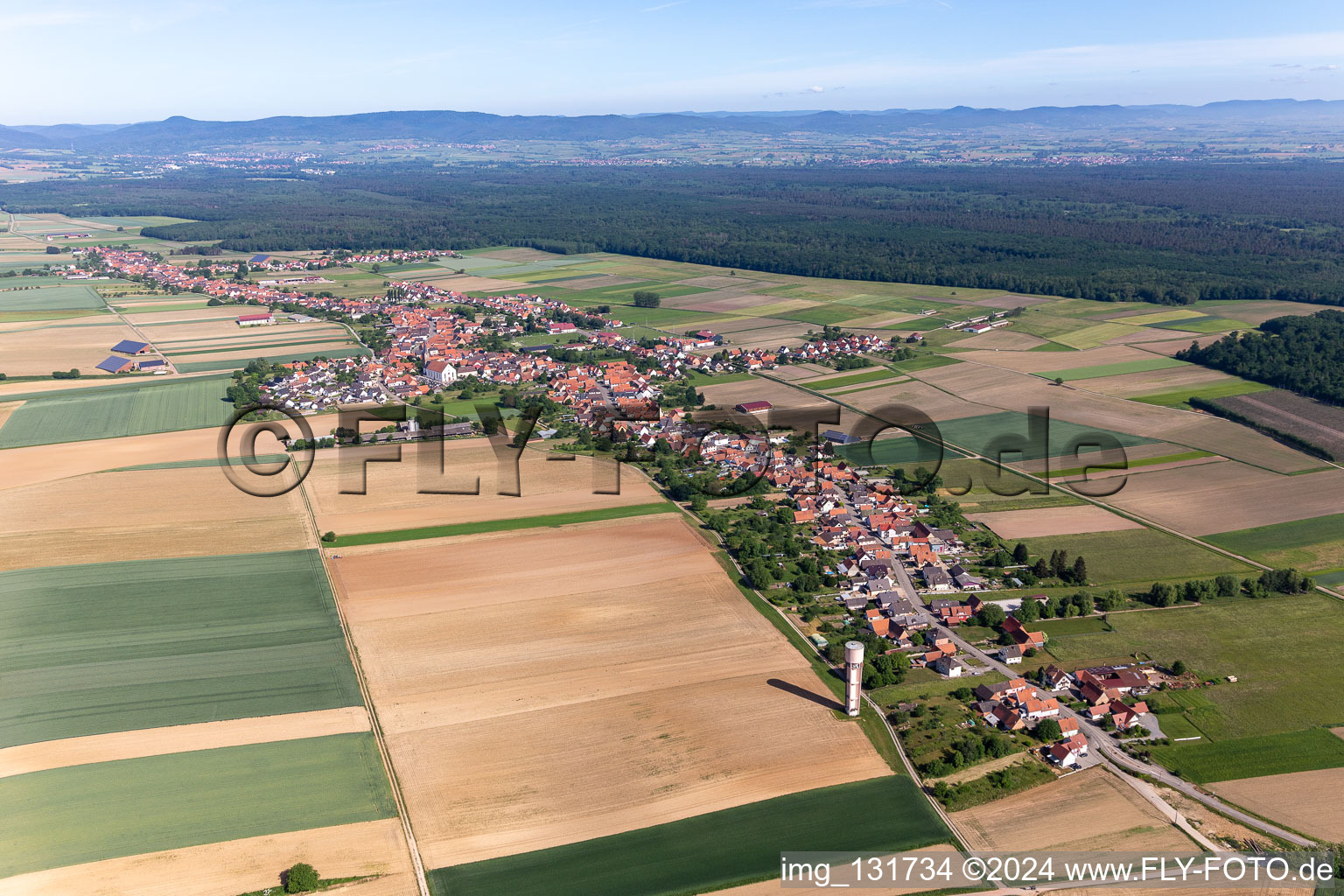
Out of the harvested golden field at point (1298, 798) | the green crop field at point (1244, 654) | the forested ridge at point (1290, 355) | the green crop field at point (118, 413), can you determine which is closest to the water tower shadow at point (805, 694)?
the green crop field at point (1244, 654)

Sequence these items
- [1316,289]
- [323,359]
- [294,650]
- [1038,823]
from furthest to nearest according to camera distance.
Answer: [1316,289]
[323,359]
[294,650]
[1038,823]

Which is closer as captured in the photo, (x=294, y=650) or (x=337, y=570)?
(x=294, y=650)

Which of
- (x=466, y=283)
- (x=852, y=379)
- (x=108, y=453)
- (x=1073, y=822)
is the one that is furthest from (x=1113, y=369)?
(x=466, y=283)

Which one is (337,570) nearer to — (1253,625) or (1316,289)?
(1253,625)

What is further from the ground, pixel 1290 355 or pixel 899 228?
pixel 899 228

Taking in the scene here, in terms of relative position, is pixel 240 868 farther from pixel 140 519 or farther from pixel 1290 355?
pixel 1290 355

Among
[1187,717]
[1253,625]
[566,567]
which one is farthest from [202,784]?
[1253,625]
